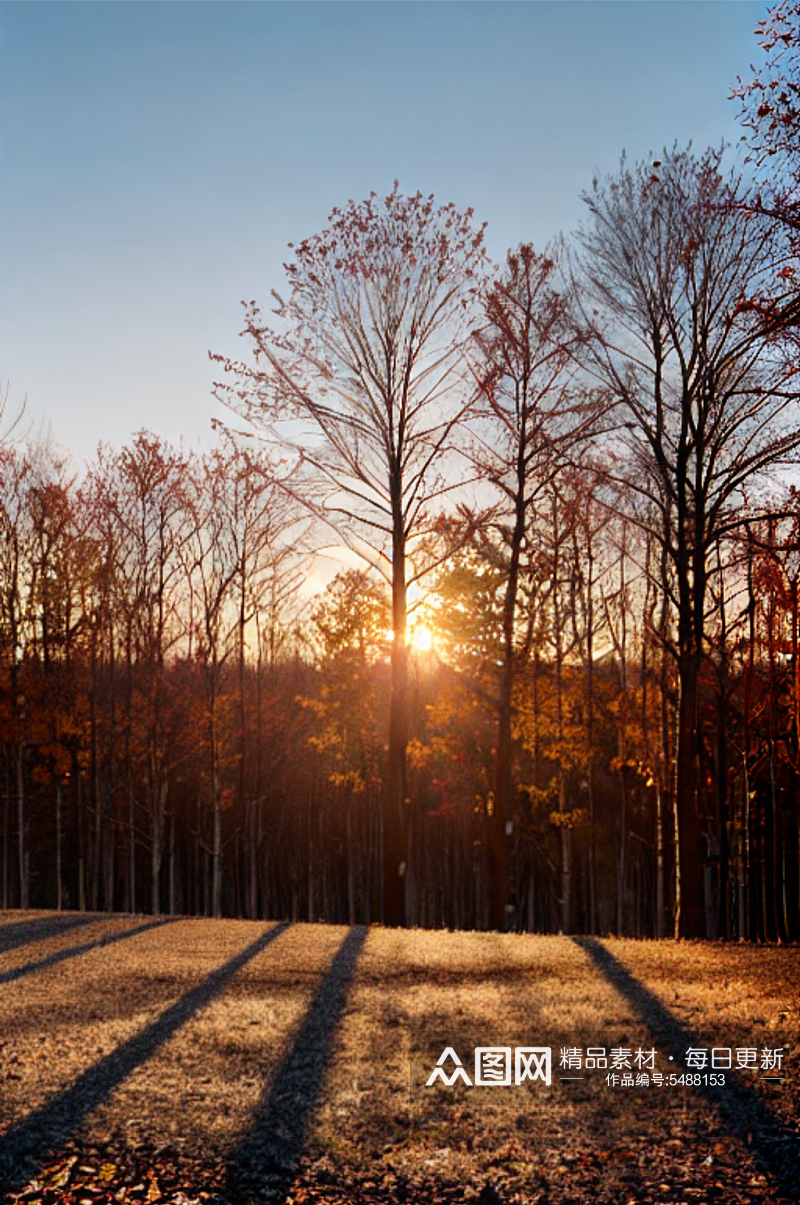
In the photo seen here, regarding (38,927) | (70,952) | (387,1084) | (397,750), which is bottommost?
(38,927)

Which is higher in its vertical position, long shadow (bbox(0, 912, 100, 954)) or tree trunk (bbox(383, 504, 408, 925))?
tree trunk (bbox(383, 504, 408, 925))

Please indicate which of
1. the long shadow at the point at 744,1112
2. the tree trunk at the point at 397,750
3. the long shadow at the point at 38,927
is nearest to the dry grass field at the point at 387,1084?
the long shadow at the point at 744,1112

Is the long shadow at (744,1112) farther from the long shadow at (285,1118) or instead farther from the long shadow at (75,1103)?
the long shadow at (75,1103)

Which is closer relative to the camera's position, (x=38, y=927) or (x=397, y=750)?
(x=38, y=927)

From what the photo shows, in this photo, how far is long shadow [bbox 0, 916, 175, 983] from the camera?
1147 centimetres

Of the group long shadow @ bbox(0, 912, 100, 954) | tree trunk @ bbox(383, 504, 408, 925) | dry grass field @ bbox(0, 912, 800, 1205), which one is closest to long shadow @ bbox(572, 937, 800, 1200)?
dry grass field @ bbox(0, 912, 800, 1205)

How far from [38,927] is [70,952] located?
2.57 metres

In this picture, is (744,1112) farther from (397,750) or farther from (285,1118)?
(397,750)

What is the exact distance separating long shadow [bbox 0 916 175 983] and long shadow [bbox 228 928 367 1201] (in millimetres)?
3791

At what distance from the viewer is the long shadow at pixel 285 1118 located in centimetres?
549

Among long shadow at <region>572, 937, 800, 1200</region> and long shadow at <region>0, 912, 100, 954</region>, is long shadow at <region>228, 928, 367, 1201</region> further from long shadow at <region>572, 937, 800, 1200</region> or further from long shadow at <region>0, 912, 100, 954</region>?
long shadow at <region>0, 912, 100, 954</region>

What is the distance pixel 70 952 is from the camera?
1293 centimetres

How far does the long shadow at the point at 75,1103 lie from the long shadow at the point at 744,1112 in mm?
3718

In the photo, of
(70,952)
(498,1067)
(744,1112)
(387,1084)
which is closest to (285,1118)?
(387,1084)
